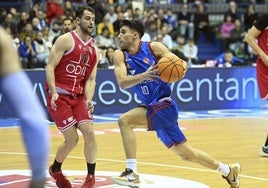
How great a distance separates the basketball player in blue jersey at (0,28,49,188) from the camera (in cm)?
387

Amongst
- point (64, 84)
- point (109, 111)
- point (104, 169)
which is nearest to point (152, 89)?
point (64, 84)

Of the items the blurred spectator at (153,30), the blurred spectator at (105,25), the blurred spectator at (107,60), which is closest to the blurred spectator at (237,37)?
the blurred spectator at (153,30)

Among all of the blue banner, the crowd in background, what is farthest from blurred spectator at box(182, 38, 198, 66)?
the blue banner

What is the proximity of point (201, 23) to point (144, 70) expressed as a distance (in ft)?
49.6

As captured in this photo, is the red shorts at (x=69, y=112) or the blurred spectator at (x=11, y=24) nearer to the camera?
the red shorts at (x=69, y=112)

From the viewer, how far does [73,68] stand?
7531 millimetres

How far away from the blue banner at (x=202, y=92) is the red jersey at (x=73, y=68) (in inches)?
331

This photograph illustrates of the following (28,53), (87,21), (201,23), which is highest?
(87,21)

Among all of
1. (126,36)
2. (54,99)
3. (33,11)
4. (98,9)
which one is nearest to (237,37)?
(98,9)

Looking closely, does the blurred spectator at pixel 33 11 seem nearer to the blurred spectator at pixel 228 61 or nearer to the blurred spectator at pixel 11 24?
the blurred spectator at pixel 11 24

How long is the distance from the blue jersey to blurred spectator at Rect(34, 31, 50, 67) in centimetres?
933

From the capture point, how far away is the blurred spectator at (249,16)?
22.8 m

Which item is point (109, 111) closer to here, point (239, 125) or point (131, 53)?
point (239, 125)

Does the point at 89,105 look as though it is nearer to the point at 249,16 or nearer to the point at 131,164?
the point at 131,164
